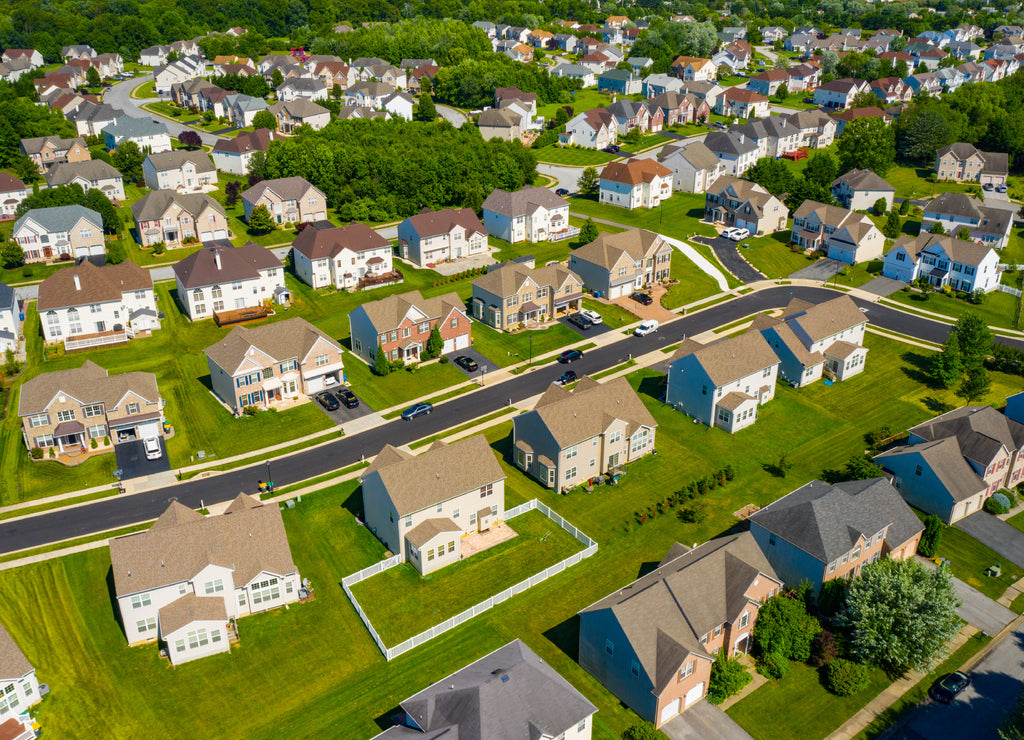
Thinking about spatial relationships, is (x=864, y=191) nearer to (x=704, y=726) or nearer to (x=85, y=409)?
(x=704, y=726)

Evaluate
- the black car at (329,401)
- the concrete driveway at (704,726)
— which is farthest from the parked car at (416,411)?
the concrete driveway at (704,726)

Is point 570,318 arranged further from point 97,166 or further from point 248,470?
point 97,166

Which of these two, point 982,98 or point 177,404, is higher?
point 982,98

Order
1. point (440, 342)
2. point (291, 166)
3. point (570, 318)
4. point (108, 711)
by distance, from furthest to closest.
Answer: point (291, 166) → point (570, 318) → point (440, 342) → point (108, 711)

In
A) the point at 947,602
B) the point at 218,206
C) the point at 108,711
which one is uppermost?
the point at 218,206

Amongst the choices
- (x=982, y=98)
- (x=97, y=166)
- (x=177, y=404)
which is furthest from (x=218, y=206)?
(x=982, y=98)

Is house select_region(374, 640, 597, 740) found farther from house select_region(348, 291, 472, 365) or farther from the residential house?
house select_region(348, 291, 472, 365)

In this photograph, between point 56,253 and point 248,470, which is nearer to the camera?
point 248,470

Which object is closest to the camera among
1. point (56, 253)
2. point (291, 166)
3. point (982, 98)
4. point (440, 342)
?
point (440, 342)

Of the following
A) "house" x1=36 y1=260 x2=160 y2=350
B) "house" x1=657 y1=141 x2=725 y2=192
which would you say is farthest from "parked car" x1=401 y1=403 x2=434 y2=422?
"house" x1=657 y1=141 x2=725 y2=192
